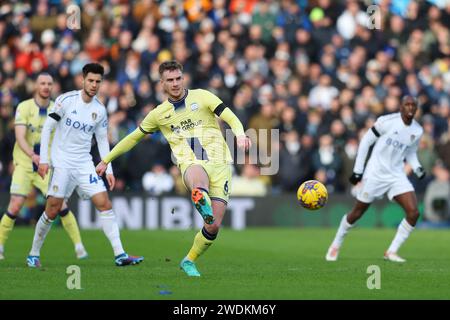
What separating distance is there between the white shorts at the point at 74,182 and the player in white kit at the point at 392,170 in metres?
3.91

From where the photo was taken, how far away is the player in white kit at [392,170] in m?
15.7

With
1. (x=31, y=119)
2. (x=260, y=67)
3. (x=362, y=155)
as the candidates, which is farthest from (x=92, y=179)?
(x=260, y=67)

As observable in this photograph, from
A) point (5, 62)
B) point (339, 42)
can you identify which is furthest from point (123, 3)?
point (339, 42)

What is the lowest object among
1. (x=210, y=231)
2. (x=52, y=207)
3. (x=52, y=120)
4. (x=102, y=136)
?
(x=210, y=231)

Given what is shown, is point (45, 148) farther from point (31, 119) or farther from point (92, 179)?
point (31, 119)

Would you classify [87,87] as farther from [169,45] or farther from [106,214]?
[169,45]

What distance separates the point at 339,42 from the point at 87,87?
14.0m

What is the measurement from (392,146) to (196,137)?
4589mm

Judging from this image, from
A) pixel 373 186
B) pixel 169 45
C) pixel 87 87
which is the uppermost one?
pixel 169 45

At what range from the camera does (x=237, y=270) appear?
13492 mm

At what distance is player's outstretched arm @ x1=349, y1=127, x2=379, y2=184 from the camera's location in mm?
15445

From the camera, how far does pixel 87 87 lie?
1374 cm

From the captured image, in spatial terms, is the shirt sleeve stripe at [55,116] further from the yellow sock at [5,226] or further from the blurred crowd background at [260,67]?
the blurred crowd background at [260,67]

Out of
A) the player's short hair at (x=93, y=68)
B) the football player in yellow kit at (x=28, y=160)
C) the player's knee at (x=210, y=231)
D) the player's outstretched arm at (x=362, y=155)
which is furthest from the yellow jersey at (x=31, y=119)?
the player's outstretched arm at (x=362, y=155)
